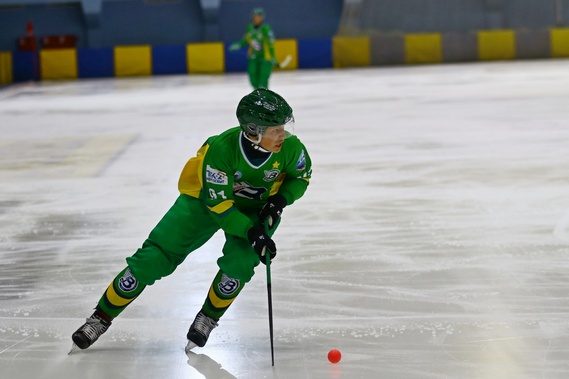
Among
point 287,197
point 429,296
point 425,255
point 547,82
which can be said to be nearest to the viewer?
point 287,197

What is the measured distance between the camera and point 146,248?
→ 4039mm

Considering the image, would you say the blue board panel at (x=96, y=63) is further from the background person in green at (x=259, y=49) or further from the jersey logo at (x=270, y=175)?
the jersey logo at (x=270, y=175)

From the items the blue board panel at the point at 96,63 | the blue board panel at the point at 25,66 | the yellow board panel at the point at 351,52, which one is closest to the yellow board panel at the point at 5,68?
the blue board panel at the point at 25,66

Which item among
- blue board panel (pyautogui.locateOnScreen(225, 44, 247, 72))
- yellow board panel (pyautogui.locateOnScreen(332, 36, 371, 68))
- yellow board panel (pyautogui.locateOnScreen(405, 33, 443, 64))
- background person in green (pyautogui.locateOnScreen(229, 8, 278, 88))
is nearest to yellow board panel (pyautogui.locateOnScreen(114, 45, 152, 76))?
blue board panel (pyautogui.locateOnScreen(225, 44, 247, 72))

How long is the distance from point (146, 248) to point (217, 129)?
867cm

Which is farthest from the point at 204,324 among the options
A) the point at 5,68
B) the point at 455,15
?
the point at 455,15

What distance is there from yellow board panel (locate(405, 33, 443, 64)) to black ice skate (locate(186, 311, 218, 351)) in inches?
967

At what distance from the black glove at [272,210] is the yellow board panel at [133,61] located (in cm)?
2489

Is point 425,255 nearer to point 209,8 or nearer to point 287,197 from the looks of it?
point 287,197

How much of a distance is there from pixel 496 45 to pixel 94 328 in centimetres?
2536

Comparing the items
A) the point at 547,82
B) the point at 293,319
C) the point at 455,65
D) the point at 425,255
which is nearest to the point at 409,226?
the point at 425,255

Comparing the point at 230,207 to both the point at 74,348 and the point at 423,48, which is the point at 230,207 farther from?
the point at 423,48

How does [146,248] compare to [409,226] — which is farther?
[409,226]

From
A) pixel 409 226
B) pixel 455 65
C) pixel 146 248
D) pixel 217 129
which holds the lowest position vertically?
pixel 455 65
